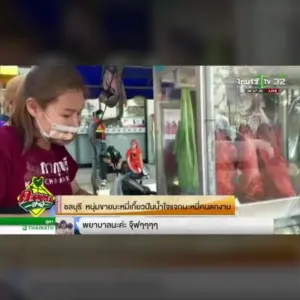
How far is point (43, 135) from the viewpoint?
2086 mm

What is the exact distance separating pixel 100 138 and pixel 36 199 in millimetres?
372

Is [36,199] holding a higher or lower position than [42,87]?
lower

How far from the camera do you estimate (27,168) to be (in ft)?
6.82

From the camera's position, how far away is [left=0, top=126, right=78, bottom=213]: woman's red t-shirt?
2072 mm

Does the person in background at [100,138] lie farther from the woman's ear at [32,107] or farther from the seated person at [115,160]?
the woman's ear at [32,107]

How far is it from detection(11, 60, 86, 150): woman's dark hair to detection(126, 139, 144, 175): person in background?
31 centimetres

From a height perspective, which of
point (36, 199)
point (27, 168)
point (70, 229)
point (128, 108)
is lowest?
point (70, 229)

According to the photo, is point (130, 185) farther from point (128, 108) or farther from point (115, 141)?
point (128, 108)

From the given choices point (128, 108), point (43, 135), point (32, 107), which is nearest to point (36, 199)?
point (43, 135)

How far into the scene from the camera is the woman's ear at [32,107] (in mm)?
2073

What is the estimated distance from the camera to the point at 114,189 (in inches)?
81.3
